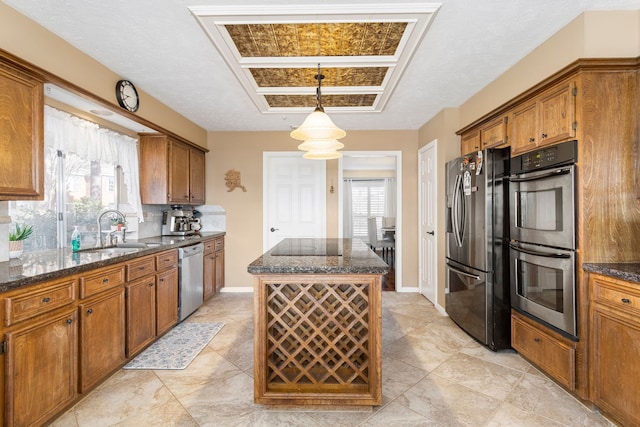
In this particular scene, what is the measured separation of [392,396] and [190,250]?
2.54 metres

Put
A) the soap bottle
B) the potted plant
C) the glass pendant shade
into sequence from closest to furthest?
the potted plant
the glass pendant shade
the soap bottle

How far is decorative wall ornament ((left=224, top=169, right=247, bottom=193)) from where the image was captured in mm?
4703

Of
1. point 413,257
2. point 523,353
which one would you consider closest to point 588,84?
point 523,353

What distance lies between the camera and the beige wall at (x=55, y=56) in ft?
6.08

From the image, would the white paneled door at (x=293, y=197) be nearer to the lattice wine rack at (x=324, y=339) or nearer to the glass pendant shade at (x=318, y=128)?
the glass pendant shade at (x=318, y=128)

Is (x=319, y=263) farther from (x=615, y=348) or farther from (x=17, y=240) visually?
(x=17, y=240)

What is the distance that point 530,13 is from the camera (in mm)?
1930

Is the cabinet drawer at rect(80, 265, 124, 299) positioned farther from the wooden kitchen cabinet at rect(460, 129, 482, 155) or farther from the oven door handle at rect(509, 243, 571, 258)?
the wooden kitchen cabinet at rect(460, 129, 482, 155)

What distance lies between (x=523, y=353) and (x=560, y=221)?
113cm

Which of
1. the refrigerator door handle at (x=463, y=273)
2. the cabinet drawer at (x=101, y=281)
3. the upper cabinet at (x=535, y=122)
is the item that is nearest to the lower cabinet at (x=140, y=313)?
the cabinet drawer at (x=101, y=281)

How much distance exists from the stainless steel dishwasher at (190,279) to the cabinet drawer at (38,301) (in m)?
1.44

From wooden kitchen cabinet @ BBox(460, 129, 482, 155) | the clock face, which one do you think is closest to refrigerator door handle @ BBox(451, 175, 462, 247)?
wooden kitchen cabinet @ BBox(460, 129, 482, 155)

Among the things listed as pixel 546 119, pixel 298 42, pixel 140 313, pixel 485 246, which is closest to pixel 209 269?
pixel 140 313

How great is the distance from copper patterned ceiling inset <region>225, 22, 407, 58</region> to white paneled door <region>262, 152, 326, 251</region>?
2352 mm
